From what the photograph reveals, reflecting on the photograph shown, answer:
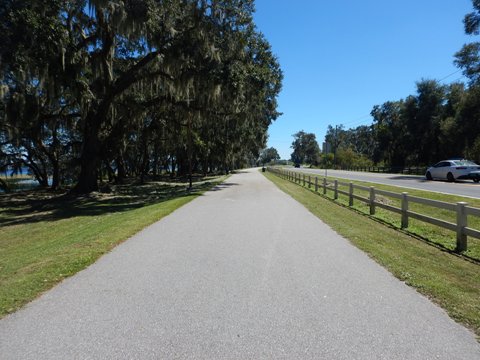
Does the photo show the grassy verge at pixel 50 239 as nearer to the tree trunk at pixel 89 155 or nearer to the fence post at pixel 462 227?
the tree trunk at pixel 89 155

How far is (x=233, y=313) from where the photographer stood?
4.27 m

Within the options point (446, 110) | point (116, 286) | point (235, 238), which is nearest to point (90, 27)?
point (235, 238)

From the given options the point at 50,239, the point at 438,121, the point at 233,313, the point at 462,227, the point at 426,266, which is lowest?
the point at 50,239

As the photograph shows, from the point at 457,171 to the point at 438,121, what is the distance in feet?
89.8

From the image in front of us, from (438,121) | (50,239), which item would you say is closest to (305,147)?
(438,121)

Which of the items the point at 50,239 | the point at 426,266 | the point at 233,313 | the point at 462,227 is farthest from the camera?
the point at 50,239

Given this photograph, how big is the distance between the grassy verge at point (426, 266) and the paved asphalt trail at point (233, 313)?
0.23 m

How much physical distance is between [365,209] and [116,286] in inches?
440

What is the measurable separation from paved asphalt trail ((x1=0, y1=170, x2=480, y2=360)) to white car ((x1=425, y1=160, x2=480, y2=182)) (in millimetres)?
22506

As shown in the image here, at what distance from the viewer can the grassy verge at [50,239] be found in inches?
214

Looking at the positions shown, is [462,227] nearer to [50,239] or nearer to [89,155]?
[50,239]

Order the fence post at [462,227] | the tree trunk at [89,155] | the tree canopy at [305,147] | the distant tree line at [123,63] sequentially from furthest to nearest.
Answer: the tree canopy at [305,147] < the tree trunk at [89,155] < the distant tree line at [123,63] < the fence post at [462,227]

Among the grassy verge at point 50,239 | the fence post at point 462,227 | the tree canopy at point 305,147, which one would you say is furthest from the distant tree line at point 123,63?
the tree canopy at point 305,147

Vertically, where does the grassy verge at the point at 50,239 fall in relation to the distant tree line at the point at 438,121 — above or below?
below
